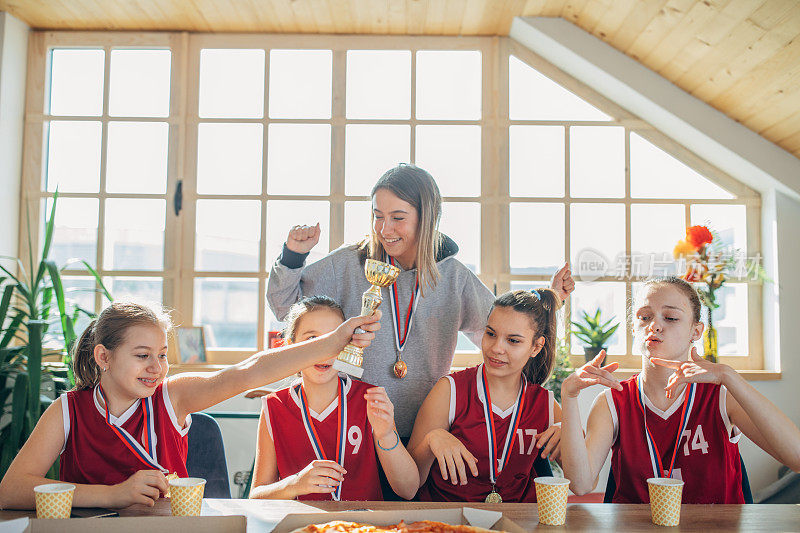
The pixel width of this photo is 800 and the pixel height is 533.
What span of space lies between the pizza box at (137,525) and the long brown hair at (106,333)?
641 millimetres

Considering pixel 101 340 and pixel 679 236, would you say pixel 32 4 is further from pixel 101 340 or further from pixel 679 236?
pixel 679 236

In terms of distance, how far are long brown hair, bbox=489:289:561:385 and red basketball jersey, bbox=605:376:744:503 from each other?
12.4 inches

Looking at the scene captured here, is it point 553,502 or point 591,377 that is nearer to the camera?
point 553,502

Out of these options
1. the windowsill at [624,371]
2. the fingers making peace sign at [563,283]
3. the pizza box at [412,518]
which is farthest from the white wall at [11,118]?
the pizza box at [412,518]

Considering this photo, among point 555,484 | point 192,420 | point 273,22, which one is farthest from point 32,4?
point 555,484

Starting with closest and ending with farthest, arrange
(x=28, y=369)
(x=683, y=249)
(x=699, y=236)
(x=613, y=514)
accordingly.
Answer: (x=613, y=514) → (x=28, y=369) → (x=699, y=236) → (x=683, y=249)

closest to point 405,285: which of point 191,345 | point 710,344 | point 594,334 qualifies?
point 594,334

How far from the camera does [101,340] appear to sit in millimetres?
1779

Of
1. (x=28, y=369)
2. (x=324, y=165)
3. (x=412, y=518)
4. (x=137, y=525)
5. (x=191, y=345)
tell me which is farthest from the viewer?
(x=324, y=165)

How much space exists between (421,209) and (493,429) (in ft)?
2.34

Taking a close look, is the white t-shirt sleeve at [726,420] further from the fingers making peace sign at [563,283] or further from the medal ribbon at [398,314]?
the medal ribbon at [398,314]

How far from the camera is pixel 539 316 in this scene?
6.66 ft

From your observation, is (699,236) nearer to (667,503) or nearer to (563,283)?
(563,283)

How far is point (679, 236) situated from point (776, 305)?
71 centimetres
